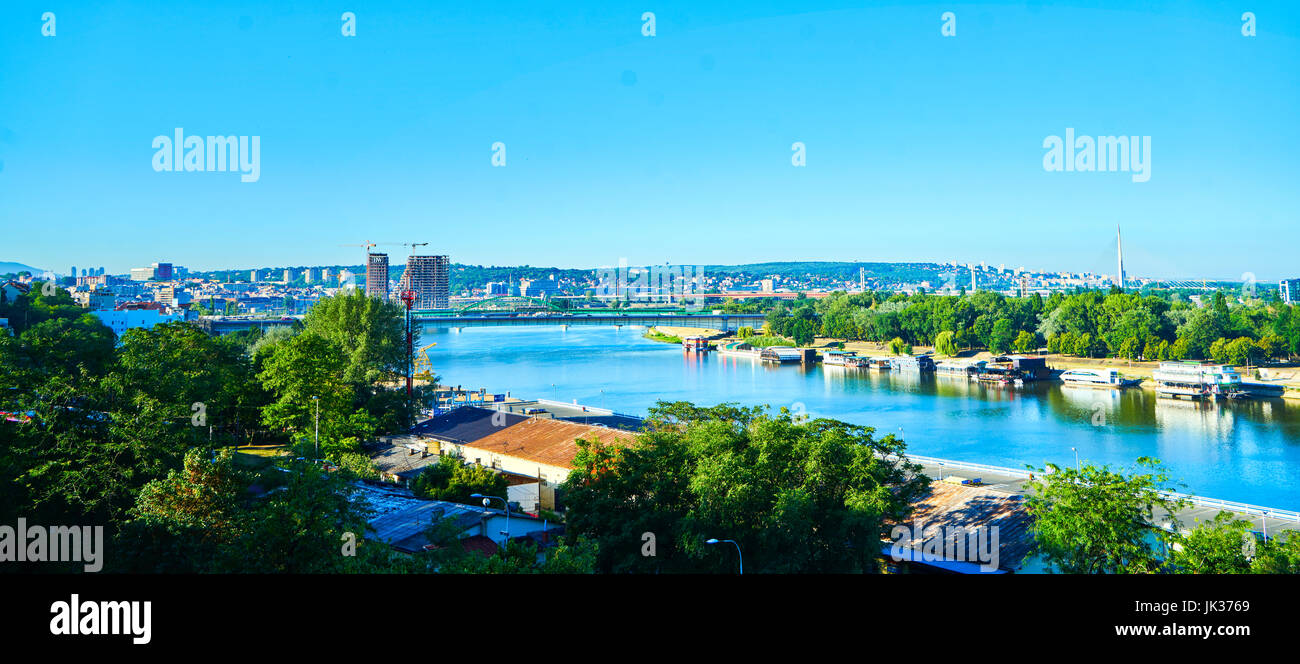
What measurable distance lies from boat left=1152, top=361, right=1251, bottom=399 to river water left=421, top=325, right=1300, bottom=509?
492mm

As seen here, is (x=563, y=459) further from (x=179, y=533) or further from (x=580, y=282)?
(x=580, y=282)

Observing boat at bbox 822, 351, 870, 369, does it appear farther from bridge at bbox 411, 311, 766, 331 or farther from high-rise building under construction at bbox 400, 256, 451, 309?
high-rise building under construction at bbox 400, 256, 451, 309

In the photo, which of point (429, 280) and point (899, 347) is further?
point (429, 280)

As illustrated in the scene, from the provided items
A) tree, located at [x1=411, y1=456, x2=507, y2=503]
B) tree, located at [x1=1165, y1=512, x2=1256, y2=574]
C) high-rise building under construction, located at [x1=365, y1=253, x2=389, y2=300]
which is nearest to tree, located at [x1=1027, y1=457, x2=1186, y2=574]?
tree, located at [x1=1165, y1=512, x2=1256, y2=574]

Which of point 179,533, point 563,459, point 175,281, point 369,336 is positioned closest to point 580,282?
point 175,281

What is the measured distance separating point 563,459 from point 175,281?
52.1 m

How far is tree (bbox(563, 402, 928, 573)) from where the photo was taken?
5.10 m

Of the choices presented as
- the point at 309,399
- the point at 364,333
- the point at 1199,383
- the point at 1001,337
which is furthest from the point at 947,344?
the point at 309,399

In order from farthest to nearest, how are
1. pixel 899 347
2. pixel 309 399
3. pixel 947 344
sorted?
pixel 899 347 → pixel 947 344 → pixel 309 399

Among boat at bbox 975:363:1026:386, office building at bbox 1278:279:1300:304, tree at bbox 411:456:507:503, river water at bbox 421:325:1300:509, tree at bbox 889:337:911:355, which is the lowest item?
river water at bbox 421:325:1300:509

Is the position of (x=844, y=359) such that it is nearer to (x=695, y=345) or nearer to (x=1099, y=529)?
(x=695, y=345)

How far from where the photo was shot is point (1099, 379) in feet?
70.3

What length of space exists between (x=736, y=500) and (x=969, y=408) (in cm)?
1431

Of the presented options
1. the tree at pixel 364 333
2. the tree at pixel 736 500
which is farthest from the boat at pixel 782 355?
the tree at pixel 736 500
